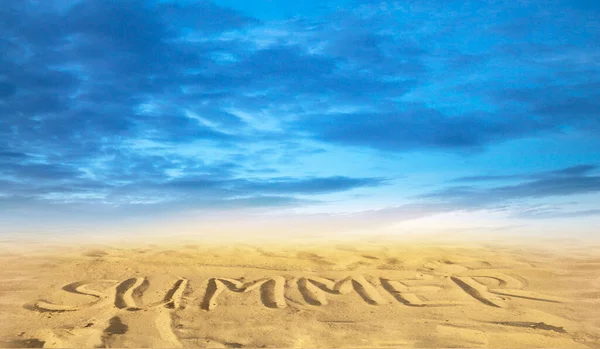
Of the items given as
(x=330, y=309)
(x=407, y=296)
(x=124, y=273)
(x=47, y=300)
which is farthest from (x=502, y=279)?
(x=47, y=300)

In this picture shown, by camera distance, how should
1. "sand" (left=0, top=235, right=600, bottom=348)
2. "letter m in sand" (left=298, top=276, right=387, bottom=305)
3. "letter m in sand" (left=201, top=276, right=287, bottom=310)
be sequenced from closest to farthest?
"sand" (left=0, top=235, right=600, bottom=348) → "letter m in sand" (left=201, top=276, right=287, bottom=310) → "letter m in sand" (left=298, top=276, right=387, bottom=305)

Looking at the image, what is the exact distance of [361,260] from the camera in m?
10.3

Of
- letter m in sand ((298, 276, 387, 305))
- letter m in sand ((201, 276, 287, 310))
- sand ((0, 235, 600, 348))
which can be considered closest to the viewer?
sand ((0, 235, 600, 348))

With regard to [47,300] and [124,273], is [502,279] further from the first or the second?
[47,300]

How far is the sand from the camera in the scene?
17.8 feet

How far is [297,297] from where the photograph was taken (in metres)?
7.35

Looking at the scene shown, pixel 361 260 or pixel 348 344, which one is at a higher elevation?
pixel 361 260

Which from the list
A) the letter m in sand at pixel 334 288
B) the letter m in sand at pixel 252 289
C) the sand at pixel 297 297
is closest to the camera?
the sand at pixel 297 297

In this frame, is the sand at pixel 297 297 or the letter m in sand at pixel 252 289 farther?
the letter m in sand at pixel 252 289

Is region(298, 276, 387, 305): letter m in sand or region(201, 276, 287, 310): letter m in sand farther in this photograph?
region(298, 276, 387, 305): letter m in sand

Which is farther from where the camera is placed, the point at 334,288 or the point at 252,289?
the point at 334,288

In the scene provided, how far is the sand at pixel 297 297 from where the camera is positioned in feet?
17.8

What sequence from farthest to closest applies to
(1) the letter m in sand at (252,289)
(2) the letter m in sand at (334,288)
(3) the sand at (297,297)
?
(2) the letter m in sand at (334,288), (1) the letter m in sand at (252,289), (3) the sand at (297,297)

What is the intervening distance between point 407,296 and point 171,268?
5002 mm
